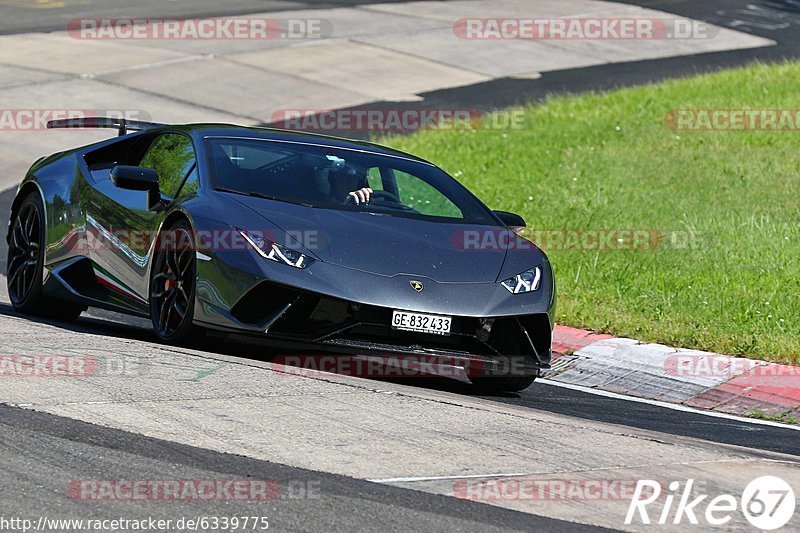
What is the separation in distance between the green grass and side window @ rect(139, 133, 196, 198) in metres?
3.19

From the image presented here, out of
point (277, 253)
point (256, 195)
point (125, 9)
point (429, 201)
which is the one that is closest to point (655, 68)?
point (125, 9)

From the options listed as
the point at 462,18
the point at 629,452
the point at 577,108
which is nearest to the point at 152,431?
the point at 629,452

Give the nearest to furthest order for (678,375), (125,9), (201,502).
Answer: (201,502)
(678,375)
(125,9)

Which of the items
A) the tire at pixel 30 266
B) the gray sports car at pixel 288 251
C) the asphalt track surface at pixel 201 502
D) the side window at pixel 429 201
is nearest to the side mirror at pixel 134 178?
the gray sports car at pixel 288 251

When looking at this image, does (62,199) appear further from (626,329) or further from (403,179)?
(626,329)

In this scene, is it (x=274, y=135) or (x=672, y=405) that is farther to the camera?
(x=274, y=135)

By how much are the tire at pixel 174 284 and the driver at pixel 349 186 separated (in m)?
0.96

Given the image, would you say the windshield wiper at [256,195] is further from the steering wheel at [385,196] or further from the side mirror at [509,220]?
the side mirror at [509,220]

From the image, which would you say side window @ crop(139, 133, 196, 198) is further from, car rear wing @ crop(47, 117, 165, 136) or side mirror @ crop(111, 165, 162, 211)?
car rear wing @ crop(47, 117, 165, 136)

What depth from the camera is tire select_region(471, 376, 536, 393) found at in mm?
7844

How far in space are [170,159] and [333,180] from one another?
1.08 meters

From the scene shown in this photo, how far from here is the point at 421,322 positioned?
23.3ft

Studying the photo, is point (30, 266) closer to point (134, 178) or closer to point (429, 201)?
point (134, 178)

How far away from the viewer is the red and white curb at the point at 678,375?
8406mm
